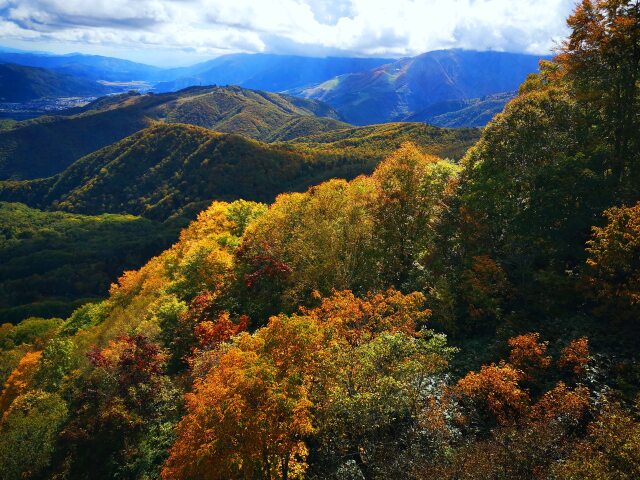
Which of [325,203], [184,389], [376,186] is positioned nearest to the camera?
[184,389]

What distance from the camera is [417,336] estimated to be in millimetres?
29031

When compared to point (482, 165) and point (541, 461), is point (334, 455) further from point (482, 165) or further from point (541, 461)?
point (482, 165)

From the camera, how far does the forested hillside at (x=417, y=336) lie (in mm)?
19750

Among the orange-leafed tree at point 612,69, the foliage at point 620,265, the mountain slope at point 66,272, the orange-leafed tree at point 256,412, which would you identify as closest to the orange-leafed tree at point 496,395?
the foliage at point 620,265

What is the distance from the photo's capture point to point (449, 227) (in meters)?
36.5

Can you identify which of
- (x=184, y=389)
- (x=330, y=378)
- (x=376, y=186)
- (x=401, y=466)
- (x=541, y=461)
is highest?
(x=376, y=186)

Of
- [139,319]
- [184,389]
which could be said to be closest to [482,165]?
[184,389]

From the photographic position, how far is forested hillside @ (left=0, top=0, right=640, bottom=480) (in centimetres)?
1975

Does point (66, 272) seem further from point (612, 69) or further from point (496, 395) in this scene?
point (612, 69)

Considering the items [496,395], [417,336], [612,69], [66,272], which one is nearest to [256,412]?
[496,395]

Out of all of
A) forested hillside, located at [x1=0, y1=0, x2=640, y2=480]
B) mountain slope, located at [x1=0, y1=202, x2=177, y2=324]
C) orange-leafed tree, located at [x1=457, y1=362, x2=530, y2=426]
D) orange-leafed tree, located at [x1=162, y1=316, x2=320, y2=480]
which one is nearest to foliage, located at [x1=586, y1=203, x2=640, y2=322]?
forested hillside, located at [x1=0, y1=0, x2=640, y2=480]

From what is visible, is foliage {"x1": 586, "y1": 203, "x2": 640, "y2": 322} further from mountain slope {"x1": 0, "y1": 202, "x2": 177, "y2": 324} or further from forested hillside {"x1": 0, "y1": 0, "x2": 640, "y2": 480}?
mountain slope {"x1": 0, "y1": 202, "x2": 177, "y2": 324}

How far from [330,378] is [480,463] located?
8.32m

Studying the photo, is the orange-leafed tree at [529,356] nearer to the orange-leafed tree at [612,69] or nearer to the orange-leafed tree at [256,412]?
the orange-leafed tree at [256,412]
